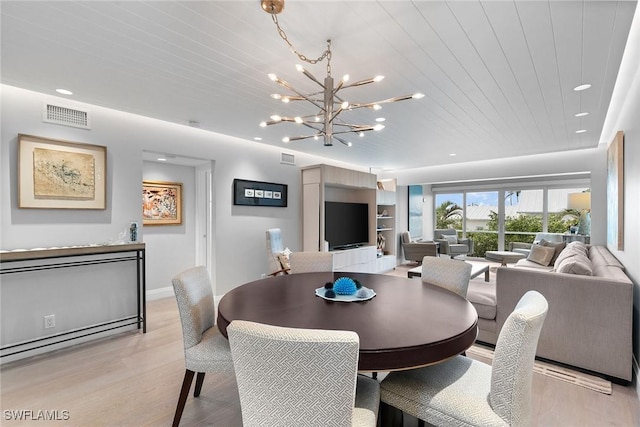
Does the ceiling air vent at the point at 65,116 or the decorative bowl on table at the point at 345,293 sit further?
the ceiling air vent at the point at 65,116

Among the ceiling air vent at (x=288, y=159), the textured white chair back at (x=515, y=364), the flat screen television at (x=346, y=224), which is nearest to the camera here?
the textured white chair back at (x=515, y=364)

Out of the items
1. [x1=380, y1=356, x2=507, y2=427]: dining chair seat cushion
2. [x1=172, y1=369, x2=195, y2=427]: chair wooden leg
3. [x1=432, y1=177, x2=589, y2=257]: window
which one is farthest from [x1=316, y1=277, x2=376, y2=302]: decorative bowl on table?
[x1=432, y1=177, x2=589, y2=257]: window

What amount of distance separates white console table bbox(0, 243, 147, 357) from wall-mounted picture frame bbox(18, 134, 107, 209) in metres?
0.49

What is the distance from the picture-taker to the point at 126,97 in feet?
9.61

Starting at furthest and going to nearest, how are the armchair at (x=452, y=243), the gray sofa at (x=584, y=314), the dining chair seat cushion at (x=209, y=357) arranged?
1. the armchair at (x=452, y=243)
2. the gray sofa at (x=584, y=314)
3. the dining chair seat cushion at (x=209, y=357)

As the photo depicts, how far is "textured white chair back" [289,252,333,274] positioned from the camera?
3.07 metres

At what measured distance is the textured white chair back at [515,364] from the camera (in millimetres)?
1163

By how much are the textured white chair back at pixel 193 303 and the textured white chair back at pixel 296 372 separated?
94cm

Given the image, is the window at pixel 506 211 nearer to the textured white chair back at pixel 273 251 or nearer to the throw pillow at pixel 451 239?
the throw pillow at pixel 451 239

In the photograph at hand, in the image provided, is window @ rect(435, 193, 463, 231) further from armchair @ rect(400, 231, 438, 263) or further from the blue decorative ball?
the blue decorative ball

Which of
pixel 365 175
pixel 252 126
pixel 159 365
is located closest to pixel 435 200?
pixel 365 175

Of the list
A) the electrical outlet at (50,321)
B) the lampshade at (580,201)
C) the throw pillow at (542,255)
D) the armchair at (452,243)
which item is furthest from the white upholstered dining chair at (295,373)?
the armchair at (452,243)

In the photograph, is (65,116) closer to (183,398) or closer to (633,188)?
(183,398)

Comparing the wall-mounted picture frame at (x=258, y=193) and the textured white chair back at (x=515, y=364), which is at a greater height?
the wall-mounted picture frame at (x=258, y=193)
